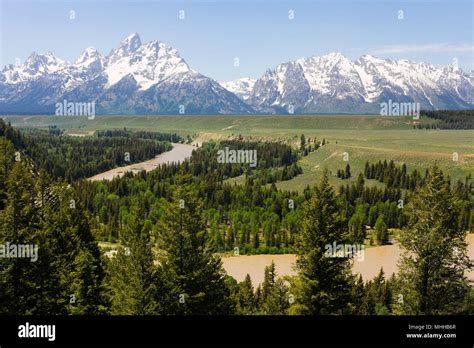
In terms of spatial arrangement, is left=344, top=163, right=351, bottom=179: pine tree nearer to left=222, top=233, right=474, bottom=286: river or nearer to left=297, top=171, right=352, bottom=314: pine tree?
left=222, top=233, right=474, bottom=286: river

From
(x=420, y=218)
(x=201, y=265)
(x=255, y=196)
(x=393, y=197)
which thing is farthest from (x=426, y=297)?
(x=393, y=197)

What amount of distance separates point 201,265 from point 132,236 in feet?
12.8

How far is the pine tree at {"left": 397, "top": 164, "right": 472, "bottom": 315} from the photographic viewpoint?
22531 millimetres

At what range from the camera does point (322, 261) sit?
2339 centimetres

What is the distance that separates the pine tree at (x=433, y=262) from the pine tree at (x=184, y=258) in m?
9.84

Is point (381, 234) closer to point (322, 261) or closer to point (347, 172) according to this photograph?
point (347, 172)

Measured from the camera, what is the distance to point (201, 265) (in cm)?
2453

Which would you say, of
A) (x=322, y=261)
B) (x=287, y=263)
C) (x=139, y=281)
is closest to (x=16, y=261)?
(x=139, y=281)

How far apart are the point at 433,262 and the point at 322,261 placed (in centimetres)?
518

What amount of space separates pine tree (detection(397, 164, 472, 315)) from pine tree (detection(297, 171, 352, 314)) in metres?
2.95

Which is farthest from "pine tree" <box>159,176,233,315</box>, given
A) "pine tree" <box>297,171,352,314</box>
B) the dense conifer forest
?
"pine tree" <box>297,171,352,314</box>

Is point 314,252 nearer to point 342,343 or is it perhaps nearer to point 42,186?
point 342,343

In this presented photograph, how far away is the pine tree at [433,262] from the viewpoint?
22531 mm

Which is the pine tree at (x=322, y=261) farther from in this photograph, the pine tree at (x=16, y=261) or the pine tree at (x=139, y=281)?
the pine tree at (x=16, y=261)
